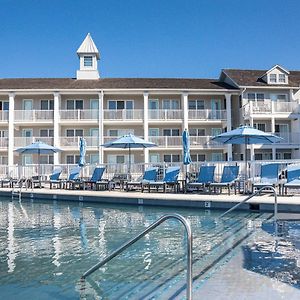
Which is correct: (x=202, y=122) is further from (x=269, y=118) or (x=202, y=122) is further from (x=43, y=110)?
(x=43, y=110)

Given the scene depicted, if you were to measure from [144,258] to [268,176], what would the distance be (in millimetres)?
9476

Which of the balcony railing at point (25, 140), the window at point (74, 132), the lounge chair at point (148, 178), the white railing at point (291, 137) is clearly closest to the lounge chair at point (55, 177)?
the lounge chair at point (148, 178)

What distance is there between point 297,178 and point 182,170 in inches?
259

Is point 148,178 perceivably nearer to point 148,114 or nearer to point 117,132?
point 148,114

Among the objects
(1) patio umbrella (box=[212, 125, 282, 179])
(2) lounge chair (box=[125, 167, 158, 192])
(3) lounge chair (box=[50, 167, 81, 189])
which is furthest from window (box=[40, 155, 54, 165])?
(1) patio umbrella (box=[212, 125, 282, 179])

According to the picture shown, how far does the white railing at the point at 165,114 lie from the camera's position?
31.7 meters

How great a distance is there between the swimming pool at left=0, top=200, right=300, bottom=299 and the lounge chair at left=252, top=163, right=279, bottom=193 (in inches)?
124

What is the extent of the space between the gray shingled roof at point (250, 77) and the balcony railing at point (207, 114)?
3.10m

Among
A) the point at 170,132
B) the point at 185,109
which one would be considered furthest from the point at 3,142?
the point at 185,109

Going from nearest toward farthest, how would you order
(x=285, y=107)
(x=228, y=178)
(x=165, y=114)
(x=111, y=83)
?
(x=228, y=178)
(x=285, y=107)
(x=165, y=114)
(x=111, y=83)

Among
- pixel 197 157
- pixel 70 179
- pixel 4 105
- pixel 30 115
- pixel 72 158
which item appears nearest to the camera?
pixel 70 179

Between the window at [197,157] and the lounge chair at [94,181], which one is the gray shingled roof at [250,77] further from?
the lounge chair at [94,181]

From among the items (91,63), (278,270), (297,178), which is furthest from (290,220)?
(91,63)

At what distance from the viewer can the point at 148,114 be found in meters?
31.7
